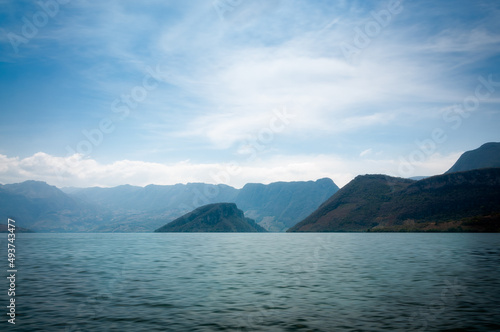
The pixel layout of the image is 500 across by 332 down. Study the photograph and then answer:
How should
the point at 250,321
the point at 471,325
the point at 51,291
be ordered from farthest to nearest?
the point at 51,291, the point at 250,321, the point at 471,325

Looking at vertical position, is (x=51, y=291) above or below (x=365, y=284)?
above

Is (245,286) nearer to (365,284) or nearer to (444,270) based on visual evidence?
(365,284)

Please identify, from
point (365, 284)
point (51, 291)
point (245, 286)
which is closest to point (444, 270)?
point (365, 284)

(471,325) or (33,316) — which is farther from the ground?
(33,316)

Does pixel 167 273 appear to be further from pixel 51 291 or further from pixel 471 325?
pixel 471 325

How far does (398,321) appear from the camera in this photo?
21.9 metres

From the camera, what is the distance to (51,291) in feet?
106

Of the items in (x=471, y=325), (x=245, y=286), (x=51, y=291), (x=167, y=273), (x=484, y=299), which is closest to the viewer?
(x=471, y=325)

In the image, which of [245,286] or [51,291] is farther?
[245,286]

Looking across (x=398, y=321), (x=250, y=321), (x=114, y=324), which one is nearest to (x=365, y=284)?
(x=398, y=321)

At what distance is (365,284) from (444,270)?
19.8m

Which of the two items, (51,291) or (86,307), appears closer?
(86,307)

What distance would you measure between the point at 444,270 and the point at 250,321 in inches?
1547

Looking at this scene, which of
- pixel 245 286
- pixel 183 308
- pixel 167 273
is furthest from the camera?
pixel 167 273
